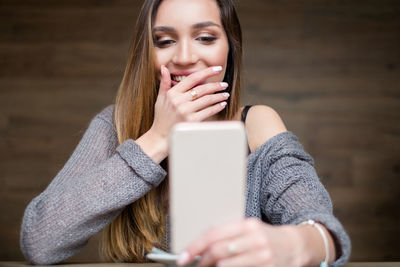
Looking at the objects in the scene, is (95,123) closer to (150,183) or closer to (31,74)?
(150,183)

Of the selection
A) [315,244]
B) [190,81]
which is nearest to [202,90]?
[190,81]

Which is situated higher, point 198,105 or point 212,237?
point 198,105

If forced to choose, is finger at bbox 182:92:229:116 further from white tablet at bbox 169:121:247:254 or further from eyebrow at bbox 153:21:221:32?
white tablet at bbox 169:121:247:254

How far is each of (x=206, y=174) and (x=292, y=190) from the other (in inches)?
18.6

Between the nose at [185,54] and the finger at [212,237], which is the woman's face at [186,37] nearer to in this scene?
the nose at [185,54]

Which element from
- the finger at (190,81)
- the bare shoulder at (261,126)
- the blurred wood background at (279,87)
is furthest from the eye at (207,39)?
the blurred wood background at (279,87)

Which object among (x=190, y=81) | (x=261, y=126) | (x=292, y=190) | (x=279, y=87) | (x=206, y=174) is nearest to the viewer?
(x=206, y=174)

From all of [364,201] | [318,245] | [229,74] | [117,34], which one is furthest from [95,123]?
[364,201]

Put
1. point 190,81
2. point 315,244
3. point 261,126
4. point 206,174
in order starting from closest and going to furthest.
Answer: point 206,174
point 315,244
point 190,81
point 261,126

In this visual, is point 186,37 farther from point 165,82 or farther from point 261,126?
point 261,126

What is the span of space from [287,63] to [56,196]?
7.02ft

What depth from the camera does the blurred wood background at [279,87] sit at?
2980mm

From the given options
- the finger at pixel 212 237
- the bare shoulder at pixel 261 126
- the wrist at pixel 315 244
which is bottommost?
the wrist at pixel 315 244

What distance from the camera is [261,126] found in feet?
4.17
